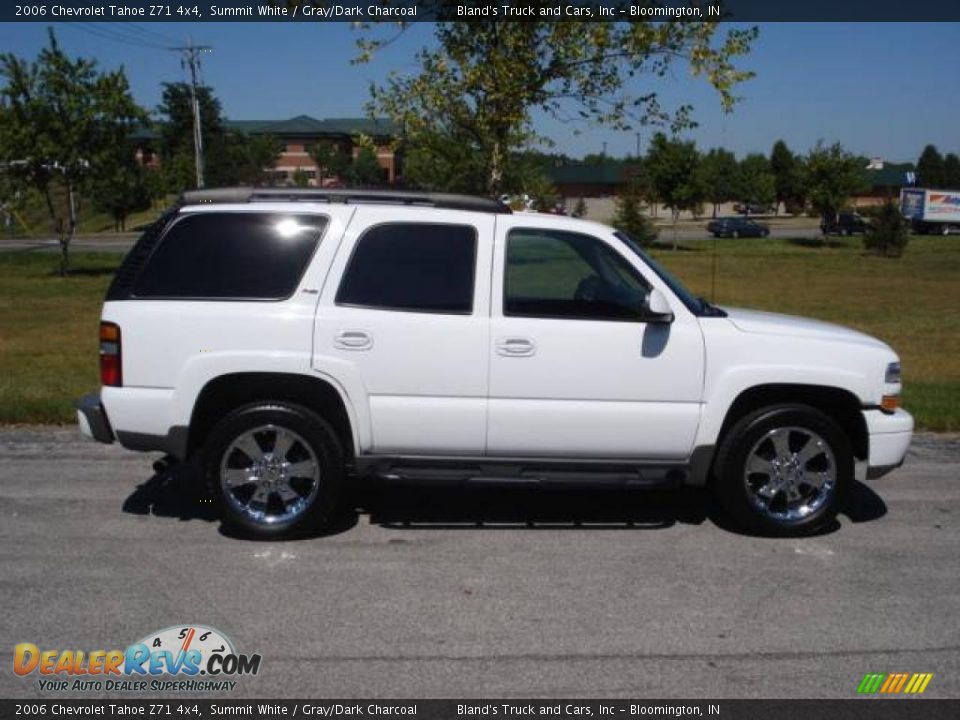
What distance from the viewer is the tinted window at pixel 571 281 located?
224 inches

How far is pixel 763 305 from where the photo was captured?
21.3 metres

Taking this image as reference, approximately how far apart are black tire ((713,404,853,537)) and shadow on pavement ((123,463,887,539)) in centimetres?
22

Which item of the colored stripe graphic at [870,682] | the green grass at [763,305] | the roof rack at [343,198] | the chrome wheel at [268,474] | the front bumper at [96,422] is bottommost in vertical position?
the green grass at [763,305]

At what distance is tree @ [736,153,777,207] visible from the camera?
8031 centimetres

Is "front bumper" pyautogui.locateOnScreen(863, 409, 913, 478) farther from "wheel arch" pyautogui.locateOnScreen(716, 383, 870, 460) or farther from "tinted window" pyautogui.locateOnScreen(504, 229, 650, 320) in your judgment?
"tinted window" pyautogui.locateOnScreen(504, 229, 650, 320)

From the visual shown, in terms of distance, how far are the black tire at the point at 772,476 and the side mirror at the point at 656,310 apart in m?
0.77

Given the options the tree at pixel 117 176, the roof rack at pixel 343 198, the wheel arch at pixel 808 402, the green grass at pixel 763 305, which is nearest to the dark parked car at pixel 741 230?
the green grass at pixel 763 305

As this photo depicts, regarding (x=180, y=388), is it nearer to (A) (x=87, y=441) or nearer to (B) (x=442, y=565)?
(B) (x=442, y=565)

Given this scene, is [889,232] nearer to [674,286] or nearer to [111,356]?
[674,286]

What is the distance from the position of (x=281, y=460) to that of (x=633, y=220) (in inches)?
1502

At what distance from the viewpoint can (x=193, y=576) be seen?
5105 millimetres

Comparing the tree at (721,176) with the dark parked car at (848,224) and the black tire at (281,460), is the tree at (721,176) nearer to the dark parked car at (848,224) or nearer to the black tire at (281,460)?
the dark parked car at (848,224)

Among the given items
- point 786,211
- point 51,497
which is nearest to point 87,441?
point 51,497

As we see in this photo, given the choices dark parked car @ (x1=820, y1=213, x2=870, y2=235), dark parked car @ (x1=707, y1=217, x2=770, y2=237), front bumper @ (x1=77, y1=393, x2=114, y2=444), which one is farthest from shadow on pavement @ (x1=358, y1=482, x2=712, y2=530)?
dark parked car @ (x1=820, y1=213, x2=870, y2=235)
